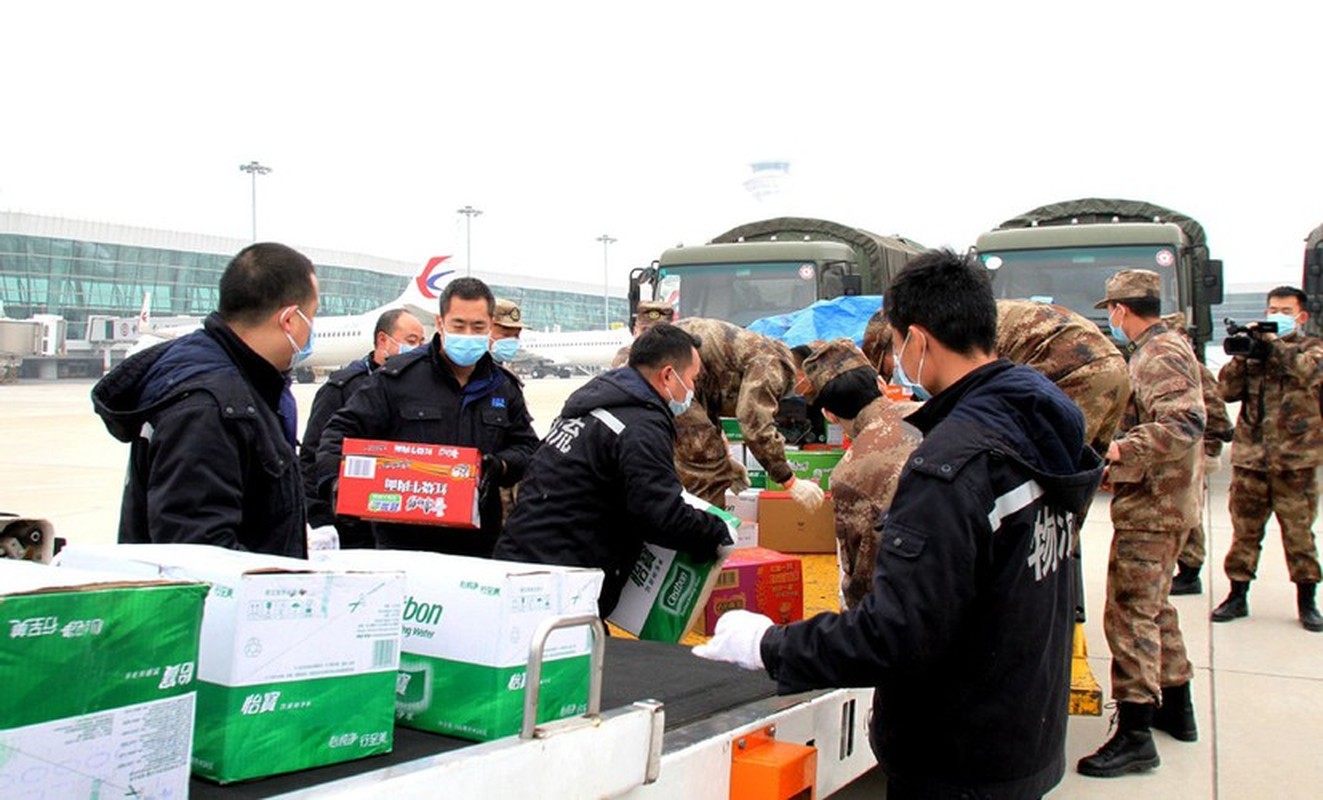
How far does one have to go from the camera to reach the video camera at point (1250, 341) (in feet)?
23.4

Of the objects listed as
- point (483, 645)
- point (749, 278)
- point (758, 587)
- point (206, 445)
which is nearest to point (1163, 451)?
point (758, 587)

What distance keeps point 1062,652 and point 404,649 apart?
151 cm

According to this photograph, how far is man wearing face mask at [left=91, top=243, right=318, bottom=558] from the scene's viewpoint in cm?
274

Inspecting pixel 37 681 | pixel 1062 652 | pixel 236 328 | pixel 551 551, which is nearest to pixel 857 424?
pixel 551 551

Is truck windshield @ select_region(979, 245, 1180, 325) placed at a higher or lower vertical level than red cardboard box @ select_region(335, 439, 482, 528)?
higher

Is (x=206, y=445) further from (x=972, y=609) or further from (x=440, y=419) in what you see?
(x=440, y=419)

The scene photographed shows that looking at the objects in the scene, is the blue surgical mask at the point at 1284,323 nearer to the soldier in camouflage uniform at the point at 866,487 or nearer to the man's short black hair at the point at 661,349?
the soldier in camouflage uniform at the point at 866,487

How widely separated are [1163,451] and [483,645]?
330 cm

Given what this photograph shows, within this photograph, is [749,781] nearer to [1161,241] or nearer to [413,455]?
[413,455]

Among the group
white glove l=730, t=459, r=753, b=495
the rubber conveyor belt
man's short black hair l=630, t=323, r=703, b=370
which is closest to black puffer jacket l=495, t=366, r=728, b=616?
man's short black hair l=630, t=323, r=703, b=370

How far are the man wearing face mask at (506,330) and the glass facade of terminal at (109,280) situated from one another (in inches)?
2761

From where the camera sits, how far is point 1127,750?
14.8 ft

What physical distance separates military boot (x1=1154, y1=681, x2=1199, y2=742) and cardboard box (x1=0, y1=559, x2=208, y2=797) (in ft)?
14.9

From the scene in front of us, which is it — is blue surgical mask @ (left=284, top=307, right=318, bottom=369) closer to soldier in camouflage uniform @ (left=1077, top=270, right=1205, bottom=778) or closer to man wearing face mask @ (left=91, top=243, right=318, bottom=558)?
man wearing face mask @ (left=91, top=243, right=318, bottom=558)
